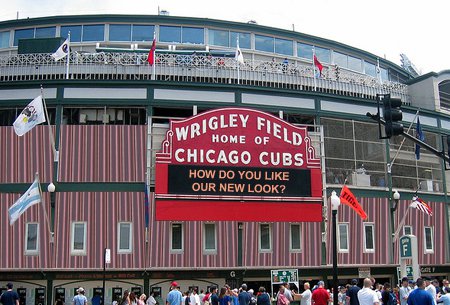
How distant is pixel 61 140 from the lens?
29203 millimetres

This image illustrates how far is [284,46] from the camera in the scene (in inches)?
1667

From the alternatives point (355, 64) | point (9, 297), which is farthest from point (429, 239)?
point (9, 297)

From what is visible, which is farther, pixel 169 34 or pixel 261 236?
pixel 169 34

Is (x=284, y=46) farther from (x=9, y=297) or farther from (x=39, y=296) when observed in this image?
(x=9, y=297)

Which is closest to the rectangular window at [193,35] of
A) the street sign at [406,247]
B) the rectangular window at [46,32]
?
the rectangular window at [46,32]

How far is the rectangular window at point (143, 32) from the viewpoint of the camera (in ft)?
132

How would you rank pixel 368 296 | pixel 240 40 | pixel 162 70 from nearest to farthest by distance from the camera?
1. pixel 368 296
2. pixel 162 70
3. pixel 240 40

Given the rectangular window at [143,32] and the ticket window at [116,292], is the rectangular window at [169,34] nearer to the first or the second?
the rectangular window at [143,32]

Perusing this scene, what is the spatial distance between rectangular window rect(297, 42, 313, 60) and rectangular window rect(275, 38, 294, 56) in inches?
23.6

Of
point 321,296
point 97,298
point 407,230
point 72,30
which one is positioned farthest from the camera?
point 72,30

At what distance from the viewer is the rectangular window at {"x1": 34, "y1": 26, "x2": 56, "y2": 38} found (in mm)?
40500

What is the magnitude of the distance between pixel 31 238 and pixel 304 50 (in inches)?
931

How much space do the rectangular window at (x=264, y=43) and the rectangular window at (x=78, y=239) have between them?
62.7 feet

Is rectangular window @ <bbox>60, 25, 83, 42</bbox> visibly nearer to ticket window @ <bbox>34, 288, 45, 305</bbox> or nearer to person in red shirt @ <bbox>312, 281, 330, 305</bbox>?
ticket window @ <bbox>34, 288, 45, 305</bbox>
